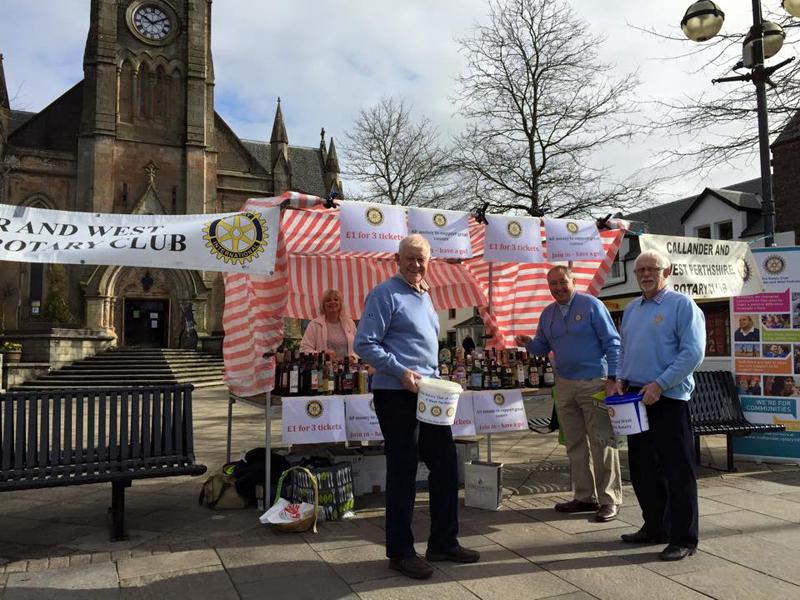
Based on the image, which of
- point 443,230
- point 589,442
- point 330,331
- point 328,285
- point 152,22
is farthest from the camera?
point 152,22

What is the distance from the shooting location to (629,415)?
13.8 ft

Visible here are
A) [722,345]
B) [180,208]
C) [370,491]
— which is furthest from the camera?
[180,208]

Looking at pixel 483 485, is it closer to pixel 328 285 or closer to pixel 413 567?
pixel 413 567

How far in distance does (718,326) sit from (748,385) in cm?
1639

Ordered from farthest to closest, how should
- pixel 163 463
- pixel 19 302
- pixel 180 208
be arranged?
pixel 180 208 → pixel 19 302 → pixel 163 463

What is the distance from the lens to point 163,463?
16.2 feet

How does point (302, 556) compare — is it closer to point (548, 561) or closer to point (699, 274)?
point (548, 561)

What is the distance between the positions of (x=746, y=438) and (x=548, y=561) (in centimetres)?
473

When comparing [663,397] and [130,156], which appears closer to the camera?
Result: [663,397]

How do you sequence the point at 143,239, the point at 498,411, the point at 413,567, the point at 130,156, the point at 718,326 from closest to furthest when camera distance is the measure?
1. the point at 413,567
2. the point at 143,239
3. the point at 498,411
4. the point at 718,326
5. the point at 130,156

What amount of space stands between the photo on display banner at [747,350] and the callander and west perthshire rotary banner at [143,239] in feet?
19.5

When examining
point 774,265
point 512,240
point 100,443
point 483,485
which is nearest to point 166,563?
point 100,443

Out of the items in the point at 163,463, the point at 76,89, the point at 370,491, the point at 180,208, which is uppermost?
the point at 76,89

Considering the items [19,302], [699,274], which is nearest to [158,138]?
[19,302]
